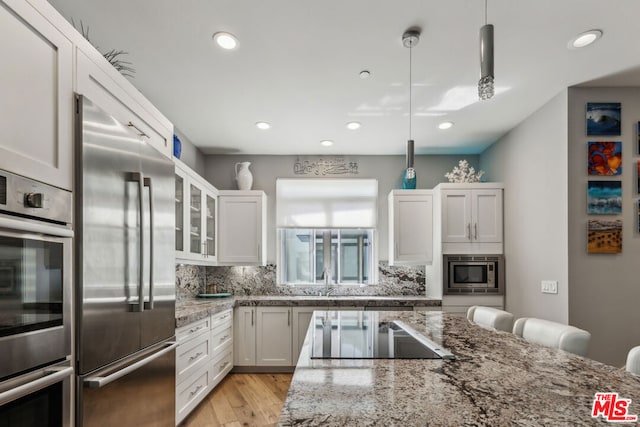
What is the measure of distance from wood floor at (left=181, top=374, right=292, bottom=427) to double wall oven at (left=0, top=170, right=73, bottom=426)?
199 cm

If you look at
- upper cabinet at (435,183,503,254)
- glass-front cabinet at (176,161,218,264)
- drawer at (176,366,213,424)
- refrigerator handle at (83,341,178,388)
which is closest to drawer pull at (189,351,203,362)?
drawer at (176,366,213,424)

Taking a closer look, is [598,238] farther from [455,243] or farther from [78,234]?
[78,234]

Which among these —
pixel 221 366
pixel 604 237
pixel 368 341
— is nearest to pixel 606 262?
pixel 604 237

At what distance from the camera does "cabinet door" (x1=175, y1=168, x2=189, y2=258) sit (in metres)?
3.48

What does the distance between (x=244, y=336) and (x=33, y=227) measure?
3568mm

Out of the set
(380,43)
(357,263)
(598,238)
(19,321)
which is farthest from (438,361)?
(357,263)

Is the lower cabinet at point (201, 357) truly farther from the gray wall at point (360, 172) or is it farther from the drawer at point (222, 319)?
the gray wall at point (360, 172)

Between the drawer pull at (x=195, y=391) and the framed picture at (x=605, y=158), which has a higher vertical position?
the framed picture at (x=605, y=158)

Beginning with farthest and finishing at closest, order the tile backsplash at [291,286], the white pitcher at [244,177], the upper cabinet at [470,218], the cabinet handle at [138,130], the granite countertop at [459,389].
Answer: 1. the tile backsplash at [291,286]
2. the white pitcher at [244,177]
3. the upper cabinet at [470,218]
4. the cabinet handle at [138,130]
5. the granite countertop at [459,389]

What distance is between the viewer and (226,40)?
2.47 meters

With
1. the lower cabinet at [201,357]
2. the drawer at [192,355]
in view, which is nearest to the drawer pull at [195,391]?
the lower cabinet at [201,357]

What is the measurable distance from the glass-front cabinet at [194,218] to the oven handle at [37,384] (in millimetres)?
2182

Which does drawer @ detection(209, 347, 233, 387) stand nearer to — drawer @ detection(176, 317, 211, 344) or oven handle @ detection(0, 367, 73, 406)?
drawer @ detection(176, 317, 211, 344)

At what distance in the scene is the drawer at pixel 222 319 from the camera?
3768 mm
